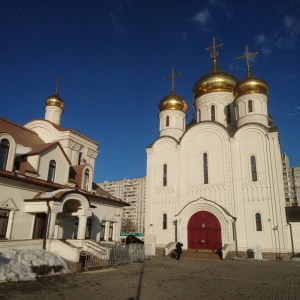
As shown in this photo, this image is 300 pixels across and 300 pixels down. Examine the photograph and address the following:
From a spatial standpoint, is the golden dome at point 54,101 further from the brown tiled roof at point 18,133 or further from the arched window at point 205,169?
the arched window at point 205,169

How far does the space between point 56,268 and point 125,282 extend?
302 cm

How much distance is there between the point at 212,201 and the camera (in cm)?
2253

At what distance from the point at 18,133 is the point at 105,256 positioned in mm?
9266

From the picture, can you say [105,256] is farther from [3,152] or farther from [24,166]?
[3,152]

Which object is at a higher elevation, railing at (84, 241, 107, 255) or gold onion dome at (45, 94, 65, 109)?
gold onion dome at (45, 94, 65, 109)

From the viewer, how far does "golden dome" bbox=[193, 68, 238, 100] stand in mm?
29281

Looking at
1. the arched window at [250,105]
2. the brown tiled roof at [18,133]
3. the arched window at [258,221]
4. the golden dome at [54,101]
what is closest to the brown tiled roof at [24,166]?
the brown tiled roof at [18,133]

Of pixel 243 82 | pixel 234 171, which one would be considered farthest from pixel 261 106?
pixel 234 171

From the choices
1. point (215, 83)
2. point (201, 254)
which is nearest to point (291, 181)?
point (215, 83)

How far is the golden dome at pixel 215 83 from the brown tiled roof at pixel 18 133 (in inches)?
709

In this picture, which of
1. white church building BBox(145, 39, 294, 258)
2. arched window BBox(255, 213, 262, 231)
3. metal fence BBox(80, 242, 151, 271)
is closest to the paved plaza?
metal fence BBox(80, 242, 151, 271)

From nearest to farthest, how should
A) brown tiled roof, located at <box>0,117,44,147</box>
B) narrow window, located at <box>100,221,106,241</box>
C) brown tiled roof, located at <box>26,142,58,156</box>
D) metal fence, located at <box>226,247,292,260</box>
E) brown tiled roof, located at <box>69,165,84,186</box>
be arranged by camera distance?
brown tiled roof, located at <box>26,142,58,156</box>
brown tiled roof, located at <box>0,117,44,147</box>
brown tiled roof, located at <box>69,165,84,186</box>
narrow window, located at <box>100,221,106,241</box>
metal fence, located at <box>226,247,292,260</box>

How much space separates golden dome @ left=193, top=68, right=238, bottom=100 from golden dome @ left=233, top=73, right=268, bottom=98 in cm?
301

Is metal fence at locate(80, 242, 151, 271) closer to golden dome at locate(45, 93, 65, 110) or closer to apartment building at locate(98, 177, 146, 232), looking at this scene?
golden dome at locate(45, 93, 65, 110)
